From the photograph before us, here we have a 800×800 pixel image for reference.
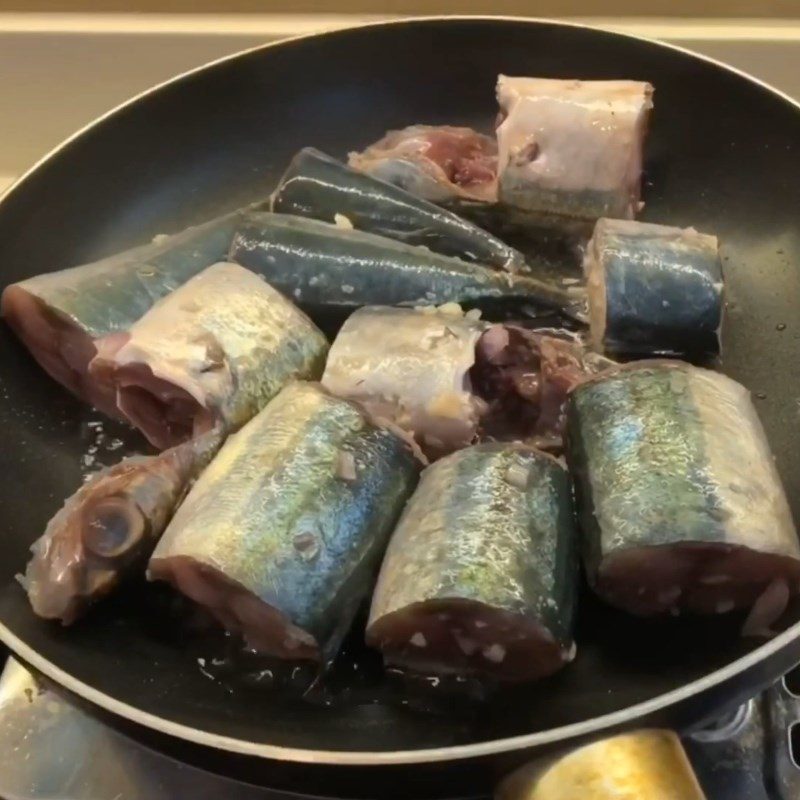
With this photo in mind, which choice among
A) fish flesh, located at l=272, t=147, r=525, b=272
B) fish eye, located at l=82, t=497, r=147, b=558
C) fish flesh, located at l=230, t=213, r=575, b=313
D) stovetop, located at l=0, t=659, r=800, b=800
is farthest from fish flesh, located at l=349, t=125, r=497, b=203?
stovetop, located at l=0, t=659, r=800, b=800

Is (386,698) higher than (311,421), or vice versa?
(311,421)

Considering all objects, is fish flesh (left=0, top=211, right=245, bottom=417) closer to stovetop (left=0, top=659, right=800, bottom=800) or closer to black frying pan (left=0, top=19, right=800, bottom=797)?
black frying pan (left=0, top=19, right=800, bottom=797)

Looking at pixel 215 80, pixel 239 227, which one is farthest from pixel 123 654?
pixel 215 80

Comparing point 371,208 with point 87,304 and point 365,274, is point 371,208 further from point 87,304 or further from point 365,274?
point 87,304

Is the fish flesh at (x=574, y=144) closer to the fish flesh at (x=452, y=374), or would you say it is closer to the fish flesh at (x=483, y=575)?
the fish flesh at (x=452, y=374)

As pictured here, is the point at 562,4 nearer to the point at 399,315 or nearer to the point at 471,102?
the point at 471,102

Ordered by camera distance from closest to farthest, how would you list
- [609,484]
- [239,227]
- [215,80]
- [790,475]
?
[609,484], [790,475], [239,227], [215,80]

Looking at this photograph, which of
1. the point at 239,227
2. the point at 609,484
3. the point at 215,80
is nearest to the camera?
the point at 609,484
